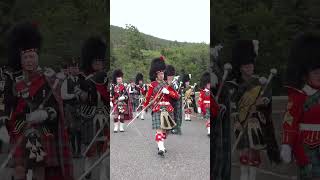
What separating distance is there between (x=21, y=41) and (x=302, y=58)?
2.57 m

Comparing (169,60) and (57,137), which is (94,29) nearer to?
(57,137)

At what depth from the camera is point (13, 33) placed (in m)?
4.98

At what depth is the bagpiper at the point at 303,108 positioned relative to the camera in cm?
499

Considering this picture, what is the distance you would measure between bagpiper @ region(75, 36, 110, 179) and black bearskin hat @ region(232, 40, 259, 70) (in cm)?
121

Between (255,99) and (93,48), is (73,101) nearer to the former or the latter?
(93,48)

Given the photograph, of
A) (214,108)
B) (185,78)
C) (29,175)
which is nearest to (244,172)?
(214,108)

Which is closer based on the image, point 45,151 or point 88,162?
point 45,151

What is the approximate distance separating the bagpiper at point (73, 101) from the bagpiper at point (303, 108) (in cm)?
191

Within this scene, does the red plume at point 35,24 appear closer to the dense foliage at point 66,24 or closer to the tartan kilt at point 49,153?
the dense foliage at point 66,24

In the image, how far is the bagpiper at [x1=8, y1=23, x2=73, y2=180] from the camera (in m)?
5.02

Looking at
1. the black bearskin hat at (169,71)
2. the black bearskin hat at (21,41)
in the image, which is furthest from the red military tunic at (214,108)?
the black bearskin hat at (169,71)

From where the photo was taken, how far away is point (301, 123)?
16.4 ft

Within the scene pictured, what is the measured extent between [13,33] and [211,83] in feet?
6.08

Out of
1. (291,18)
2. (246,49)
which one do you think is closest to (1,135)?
(246,49)
